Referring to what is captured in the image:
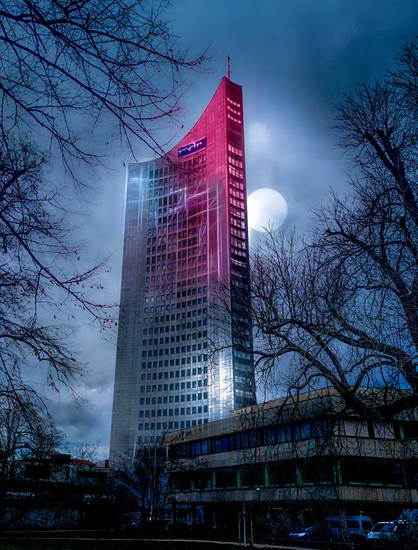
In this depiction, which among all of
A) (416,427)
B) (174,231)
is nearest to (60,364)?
(416,427)

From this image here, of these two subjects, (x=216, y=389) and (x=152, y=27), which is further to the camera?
(x=216, y=389)

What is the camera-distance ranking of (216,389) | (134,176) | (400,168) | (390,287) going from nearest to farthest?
(390,287), (400,168), (216,389), (134,176)

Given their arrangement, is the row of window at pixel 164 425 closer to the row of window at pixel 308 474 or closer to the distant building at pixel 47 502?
the row of window at pixel 308 474

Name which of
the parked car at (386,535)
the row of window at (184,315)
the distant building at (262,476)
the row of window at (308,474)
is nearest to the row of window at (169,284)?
the row of window at (184,315)

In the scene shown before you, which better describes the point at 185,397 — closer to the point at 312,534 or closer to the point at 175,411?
the point at 175,411

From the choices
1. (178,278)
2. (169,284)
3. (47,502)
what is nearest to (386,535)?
(47,502)

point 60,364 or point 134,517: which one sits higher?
point 60,364

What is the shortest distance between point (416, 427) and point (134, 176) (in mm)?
161868

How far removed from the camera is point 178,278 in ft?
467

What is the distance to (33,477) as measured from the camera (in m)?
32.3

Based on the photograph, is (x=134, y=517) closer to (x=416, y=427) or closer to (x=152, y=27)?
(x=416, y=427)

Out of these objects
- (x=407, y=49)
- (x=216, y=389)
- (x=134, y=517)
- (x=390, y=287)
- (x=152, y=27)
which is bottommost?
(x=134, y=517)

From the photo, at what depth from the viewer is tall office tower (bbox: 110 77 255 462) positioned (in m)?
124

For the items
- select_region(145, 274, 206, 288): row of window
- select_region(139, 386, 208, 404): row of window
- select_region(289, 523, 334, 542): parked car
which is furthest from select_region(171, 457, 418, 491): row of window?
select_region(145, 274, 206, 288): row of window
